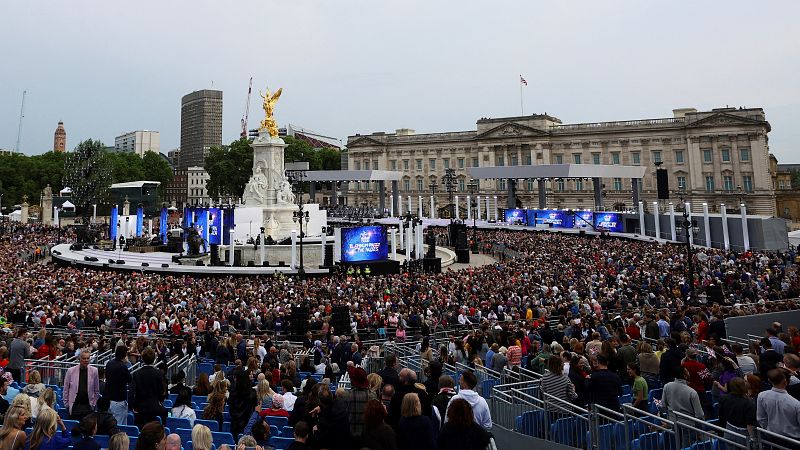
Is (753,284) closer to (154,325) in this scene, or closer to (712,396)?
(712,396)

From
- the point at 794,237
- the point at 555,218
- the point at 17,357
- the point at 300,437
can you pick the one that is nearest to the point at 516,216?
the point at 555,218

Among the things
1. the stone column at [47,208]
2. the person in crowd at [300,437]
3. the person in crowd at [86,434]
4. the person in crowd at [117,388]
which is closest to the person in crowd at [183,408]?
the person in crowd at [117,388]

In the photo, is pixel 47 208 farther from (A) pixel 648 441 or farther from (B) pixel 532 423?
(A) pixel 648 441

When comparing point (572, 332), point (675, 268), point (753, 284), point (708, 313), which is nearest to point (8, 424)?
point (572, 332)

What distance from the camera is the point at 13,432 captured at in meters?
5.11

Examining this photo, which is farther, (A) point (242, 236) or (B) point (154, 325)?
(A) point (242, 236)

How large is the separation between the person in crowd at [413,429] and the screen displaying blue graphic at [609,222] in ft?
172

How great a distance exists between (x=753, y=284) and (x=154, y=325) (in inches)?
948

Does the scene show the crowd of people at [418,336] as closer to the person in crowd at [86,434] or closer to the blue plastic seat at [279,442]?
the person in crowd at [86,434]

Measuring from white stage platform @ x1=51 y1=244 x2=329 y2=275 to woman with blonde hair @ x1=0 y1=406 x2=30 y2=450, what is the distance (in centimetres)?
2908

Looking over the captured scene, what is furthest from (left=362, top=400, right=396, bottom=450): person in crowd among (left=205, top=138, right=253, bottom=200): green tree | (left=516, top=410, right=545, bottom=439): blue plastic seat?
(left=205, top=138, right=253, bottom=200): green tree

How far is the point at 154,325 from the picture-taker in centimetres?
1666

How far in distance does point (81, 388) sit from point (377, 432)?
5.24 metres

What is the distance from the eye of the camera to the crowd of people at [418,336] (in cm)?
621
